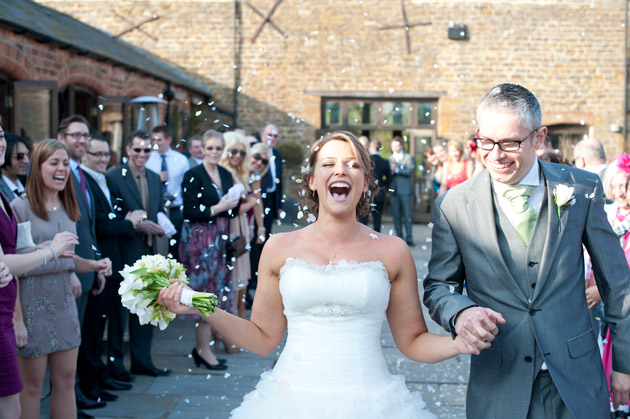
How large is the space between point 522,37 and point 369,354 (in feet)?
55.7

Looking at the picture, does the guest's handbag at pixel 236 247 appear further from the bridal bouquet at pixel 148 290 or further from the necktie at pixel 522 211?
the necktie at pixel 522 211

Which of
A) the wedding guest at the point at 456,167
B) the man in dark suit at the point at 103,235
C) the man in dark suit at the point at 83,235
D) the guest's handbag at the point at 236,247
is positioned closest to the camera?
the man in dark suit at the point at 83,235

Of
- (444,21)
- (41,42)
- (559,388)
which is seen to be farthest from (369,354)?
(444,21)

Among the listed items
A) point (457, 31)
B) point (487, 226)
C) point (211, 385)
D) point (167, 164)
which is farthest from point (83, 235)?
point (457, 31)

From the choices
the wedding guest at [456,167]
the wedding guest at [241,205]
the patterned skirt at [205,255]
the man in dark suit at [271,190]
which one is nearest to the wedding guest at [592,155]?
the wedding guest at [241,205]

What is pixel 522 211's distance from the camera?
2.62m

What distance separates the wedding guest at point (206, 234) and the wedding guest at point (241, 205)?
10.4 inches

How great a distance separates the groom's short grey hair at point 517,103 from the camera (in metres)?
2.48

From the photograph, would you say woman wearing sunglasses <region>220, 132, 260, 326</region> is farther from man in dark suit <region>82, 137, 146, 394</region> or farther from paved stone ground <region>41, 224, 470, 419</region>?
man in dark suit <region>82, 137, 146, 394</region>

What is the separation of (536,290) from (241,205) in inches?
170

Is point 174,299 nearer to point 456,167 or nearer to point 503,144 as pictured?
point 503,144

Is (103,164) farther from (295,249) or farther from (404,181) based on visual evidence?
(404,181)

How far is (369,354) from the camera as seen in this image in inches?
107

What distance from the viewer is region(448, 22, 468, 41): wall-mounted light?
18.1 metres
